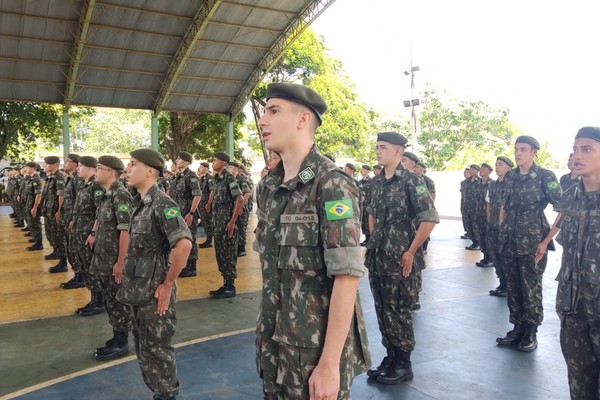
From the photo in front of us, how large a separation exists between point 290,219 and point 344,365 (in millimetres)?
585

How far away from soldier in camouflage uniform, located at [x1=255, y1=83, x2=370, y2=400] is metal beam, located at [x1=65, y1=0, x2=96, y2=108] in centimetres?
1397

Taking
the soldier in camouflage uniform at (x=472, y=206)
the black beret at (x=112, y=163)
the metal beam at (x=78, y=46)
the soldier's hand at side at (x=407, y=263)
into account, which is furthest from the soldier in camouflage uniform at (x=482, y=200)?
the metal beam at (x=78, y=46)

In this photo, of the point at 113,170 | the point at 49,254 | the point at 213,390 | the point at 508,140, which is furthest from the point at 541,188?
the point at 508,140

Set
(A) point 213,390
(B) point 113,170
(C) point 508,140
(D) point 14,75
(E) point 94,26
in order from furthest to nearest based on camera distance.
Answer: (C) point 508,140 < (D) point 14,75 < (E) point 94,26 < (B) point 113,170 < (A) point 213,390

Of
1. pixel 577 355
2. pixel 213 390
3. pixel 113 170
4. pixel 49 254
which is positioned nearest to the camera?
pixel 577 355

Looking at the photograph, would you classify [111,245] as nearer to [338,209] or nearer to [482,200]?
[338,209]

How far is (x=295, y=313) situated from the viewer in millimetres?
1790

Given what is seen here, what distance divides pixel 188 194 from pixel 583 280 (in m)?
6.60

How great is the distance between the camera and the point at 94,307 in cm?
575

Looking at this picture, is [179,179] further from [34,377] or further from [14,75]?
[14,75]

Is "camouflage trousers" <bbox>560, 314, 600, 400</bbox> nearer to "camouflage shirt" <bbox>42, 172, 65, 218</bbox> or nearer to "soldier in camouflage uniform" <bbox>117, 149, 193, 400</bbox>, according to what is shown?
"soldier in camouflage uniform" <bbox>117, 149, 193, 400</bbox>

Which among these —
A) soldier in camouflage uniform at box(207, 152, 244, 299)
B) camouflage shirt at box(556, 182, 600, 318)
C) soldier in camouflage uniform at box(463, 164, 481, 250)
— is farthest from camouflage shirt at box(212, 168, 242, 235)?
soldier in camouflage uniform at box(463, 164, 481, 250)

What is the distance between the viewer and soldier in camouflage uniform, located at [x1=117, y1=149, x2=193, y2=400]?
3.17 metres

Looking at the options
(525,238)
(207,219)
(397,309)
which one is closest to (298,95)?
(397,309)
